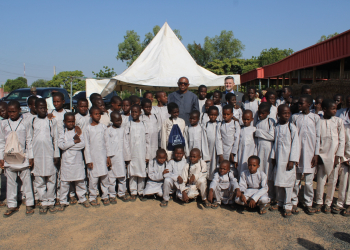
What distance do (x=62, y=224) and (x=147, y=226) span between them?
46.6 inches

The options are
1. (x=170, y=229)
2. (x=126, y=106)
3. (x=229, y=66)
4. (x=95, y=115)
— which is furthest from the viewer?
(x=229, y=66)

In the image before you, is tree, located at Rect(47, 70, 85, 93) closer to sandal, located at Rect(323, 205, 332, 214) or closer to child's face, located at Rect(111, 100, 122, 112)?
child's face, located at Rect(111, 100, 122, 112)

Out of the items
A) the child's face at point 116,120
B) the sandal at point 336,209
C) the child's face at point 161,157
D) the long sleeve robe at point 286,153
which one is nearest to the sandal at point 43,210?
the child's face at point 116,120

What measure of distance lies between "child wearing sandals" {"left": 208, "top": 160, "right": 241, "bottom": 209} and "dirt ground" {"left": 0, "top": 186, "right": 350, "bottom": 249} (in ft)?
0.49

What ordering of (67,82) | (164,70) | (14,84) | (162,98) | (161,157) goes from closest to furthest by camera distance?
(161,157) → (162,98) → (164,70) → (67,82) → (14,84)

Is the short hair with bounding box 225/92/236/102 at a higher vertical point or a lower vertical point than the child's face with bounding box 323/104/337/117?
higher

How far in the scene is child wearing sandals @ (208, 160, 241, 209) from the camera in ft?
13.1

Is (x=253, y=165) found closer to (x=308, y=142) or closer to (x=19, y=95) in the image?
(x=308, y=142)

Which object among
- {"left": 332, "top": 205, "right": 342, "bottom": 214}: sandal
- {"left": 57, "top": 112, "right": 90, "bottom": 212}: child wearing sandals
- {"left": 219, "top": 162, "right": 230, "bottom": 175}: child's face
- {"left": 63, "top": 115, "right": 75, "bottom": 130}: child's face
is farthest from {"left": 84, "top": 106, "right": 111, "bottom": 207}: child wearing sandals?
{"left": 332, "top": 205, "right": 342, "bottom": 214}: sandal

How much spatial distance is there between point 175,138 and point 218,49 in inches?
1664

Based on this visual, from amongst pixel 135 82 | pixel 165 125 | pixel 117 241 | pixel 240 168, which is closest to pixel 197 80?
pixel 135 82

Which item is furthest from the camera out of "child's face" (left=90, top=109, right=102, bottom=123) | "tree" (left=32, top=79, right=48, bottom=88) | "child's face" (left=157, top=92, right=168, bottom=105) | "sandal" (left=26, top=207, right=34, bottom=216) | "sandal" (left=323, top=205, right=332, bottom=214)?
"tree" (left=32, top=79, right=48, bottom=88)

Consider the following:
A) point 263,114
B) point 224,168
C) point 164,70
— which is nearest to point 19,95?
point 164,70

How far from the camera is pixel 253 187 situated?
3.89 m
